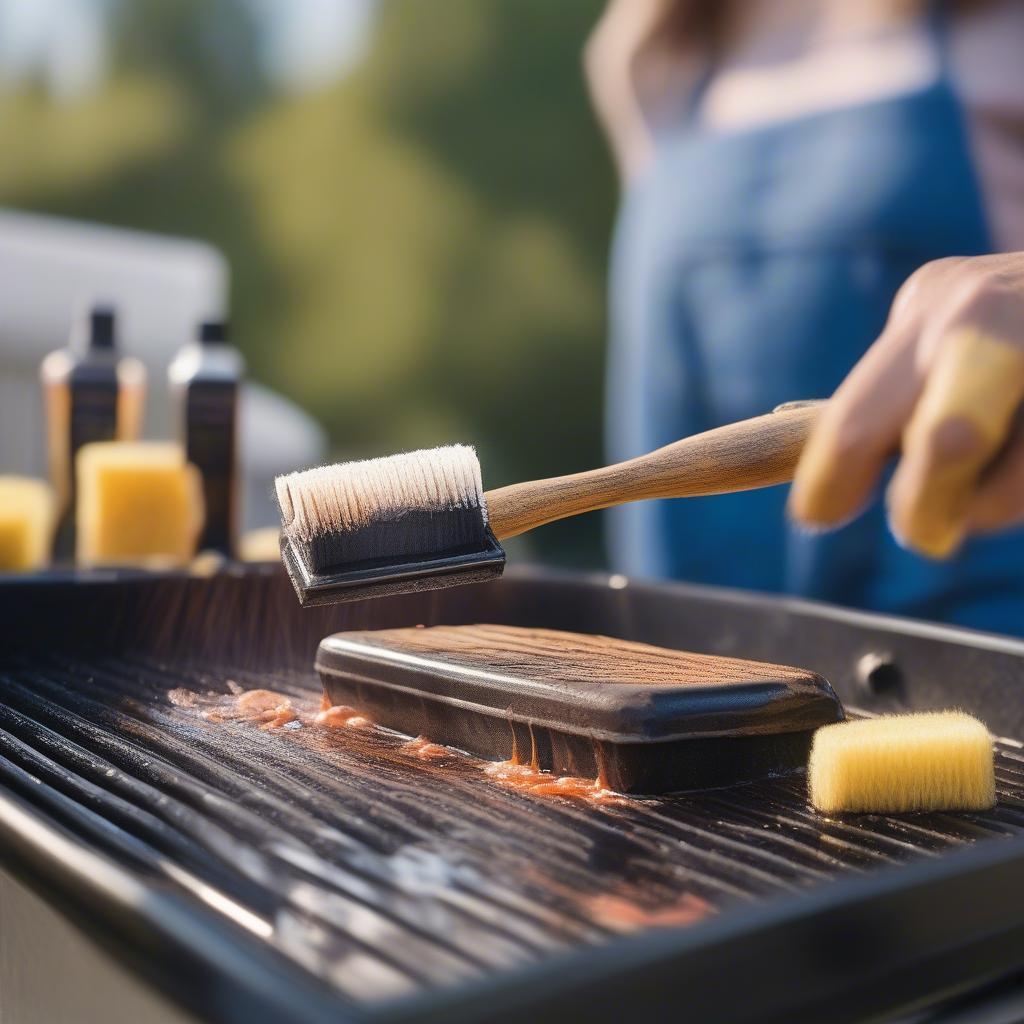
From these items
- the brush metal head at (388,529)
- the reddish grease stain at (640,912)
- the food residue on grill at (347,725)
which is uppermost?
the brush metal head at (388,529)

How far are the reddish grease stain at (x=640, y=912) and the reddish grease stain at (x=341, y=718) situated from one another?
17.5 inches

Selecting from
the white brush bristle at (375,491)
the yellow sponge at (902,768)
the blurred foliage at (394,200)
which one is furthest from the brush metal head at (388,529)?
the blurred foliage at (394,200)

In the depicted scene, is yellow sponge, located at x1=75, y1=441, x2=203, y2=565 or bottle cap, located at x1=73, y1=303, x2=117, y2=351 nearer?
yellow sponge, located at x1=75, y1=441, x2=203, y2=565

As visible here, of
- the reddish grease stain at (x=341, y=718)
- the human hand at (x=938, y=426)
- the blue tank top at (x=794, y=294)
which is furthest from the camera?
the blue tank top at (x=794, y=294)

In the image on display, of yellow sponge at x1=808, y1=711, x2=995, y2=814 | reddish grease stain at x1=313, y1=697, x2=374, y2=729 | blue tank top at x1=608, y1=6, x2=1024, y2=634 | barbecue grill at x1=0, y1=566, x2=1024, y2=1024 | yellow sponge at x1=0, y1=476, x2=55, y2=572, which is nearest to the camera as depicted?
barbecue grill at x1=0, y1=566, x2=1024, y2=1024

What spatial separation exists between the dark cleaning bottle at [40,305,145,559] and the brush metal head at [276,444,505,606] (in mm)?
1113

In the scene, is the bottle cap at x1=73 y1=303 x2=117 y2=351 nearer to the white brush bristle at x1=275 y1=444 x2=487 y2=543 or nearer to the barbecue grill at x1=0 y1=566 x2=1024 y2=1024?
the barbecue grill at x1=0 y1=566 x2=1024 y2=1024

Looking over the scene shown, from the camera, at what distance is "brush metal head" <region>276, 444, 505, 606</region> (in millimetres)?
954

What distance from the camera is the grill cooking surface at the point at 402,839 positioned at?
63 centimetres

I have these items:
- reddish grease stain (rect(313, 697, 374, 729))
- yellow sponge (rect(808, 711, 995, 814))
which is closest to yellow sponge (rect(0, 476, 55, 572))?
reddish grease stain (rect(313, 697, 374, 729))

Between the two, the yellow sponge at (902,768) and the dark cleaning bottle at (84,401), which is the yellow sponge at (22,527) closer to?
the dark cleaning bottle at (84,401)

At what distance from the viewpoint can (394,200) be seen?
1150 centimetres

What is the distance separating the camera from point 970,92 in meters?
1.84

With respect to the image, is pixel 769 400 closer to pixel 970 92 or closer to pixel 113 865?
pixel 970 92
